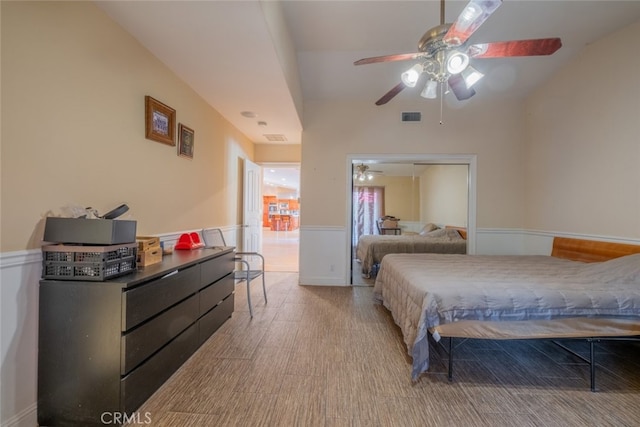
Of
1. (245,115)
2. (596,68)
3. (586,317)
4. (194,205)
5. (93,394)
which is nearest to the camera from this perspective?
(93,394)

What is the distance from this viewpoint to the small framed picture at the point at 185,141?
113 inches

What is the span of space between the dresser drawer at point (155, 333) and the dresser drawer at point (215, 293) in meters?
0.13

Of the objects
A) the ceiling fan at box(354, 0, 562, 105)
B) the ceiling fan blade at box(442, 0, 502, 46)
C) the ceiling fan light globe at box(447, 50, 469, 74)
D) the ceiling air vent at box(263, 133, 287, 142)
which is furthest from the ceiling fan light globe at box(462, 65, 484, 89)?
the ceiling air vent at box(263, 133, 287, 142)

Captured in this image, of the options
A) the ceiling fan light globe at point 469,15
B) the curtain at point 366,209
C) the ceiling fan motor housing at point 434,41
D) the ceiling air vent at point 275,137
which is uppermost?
the ceiling air vent at point 275,137

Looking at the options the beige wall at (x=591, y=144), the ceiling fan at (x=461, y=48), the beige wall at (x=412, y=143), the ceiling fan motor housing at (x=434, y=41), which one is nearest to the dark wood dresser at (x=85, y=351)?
the ceiling fan at (x=461, y=48)

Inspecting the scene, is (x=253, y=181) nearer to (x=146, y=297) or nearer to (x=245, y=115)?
(x=245, y=115)

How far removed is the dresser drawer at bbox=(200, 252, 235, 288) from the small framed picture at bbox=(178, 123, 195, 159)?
3.92 ft

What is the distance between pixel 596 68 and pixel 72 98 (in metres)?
4.78

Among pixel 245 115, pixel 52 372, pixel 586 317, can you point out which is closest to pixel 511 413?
pixel 586 317

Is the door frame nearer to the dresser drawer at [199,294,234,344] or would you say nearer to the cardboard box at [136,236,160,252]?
the dresser drawer at [199,294,234,344]

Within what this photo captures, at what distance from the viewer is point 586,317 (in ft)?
6.01

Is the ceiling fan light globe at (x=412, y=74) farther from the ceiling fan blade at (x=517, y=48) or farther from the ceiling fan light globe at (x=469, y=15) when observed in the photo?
the ceiling fan light globe at (x=469, y=15)

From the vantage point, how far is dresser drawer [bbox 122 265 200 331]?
1.48 m

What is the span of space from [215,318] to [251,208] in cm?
252
